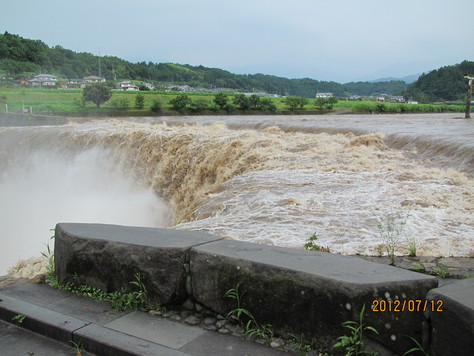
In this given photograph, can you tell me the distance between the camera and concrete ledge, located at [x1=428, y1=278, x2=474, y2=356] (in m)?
2.12

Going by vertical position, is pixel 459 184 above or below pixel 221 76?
below

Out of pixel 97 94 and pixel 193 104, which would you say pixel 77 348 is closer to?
pixel 193 104

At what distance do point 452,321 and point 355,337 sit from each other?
511 millimetres

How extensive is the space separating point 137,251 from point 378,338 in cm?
180

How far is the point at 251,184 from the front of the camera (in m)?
8.59

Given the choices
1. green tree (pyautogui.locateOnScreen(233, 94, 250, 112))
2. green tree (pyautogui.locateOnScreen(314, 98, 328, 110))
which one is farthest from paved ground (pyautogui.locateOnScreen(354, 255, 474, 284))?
green tree (pyautogui.locateOnScreen(314, 98, 328, 110))

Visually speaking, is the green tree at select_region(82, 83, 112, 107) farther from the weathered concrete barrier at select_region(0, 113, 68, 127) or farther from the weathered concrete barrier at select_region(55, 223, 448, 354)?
the weathered concrete barrier at select_region(55, 223, 448, 354)

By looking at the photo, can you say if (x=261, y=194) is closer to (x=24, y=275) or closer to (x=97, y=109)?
(x=24, y=275)

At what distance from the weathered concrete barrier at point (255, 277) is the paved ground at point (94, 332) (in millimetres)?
208

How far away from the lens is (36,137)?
22.0 meters

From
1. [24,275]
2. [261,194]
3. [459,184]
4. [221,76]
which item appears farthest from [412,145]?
[221,76]

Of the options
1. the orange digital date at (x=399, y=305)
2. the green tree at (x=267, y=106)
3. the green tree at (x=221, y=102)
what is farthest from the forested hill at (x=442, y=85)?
the orange digital date at (x=399, y=305)

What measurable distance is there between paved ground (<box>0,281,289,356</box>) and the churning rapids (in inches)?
63.4

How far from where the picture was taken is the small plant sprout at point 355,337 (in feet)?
8.04
